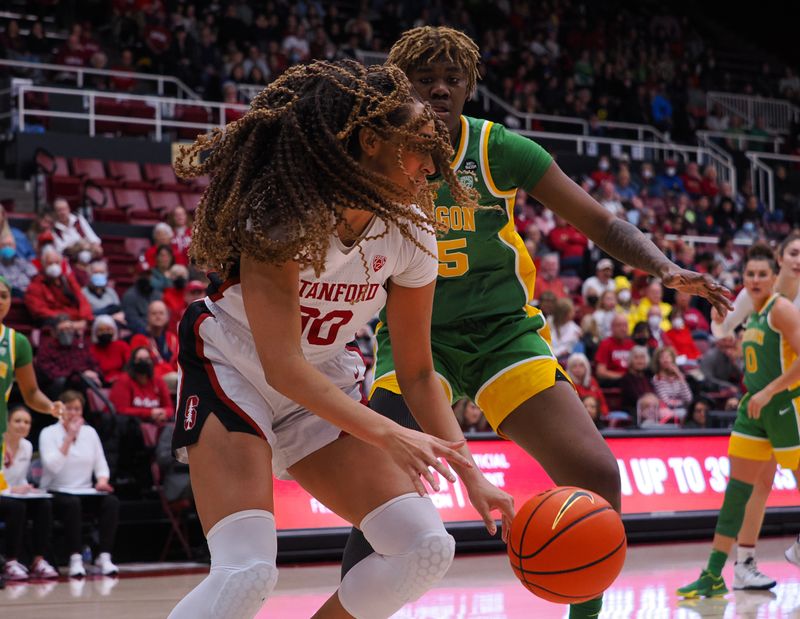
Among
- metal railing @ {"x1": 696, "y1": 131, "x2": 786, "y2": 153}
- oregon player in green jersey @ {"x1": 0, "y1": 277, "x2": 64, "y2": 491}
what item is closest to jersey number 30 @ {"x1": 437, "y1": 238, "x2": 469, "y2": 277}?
oregon player in green jersey @ {"x1": 0, "y1": 277, "x2": 64, "y2": 491}

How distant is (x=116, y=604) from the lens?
21.6 feet

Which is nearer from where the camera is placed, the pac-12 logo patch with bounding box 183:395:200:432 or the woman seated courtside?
the pac-12 logo patch with bounding box 183:395:200:432

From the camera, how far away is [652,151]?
21391 mm

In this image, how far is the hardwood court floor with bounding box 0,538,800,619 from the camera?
6078mm

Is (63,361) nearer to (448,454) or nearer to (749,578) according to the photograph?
(749,578)

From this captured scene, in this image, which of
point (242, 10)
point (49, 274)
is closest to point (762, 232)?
point (242, 10)

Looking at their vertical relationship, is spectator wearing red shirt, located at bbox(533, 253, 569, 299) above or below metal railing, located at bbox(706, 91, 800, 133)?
below

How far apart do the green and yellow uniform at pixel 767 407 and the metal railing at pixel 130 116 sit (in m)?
8.77

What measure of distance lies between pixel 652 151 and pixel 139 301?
42.9ft

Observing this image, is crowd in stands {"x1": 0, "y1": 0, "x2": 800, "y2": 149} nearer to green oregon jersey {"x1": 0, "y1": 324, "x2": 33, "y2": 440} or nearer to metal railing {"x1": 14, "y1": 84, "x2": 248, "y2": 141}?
metal railing {"x1": 14, "y1": 84, "x2": 248, "y2": 141}

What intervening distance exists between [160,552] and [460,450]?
640cm

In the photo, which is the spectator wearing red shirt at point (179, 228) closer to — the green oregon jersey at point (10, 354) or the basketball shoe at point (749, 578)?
the green oregon jersey at point (10, 354)

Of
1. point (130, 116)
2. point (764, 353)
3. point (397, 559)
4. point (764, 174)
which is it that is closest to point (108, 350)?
point (764, 353)

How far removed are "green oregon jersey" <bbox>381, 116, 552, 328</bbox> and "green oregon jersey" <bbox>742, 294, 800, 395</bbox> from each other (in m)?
3.20
